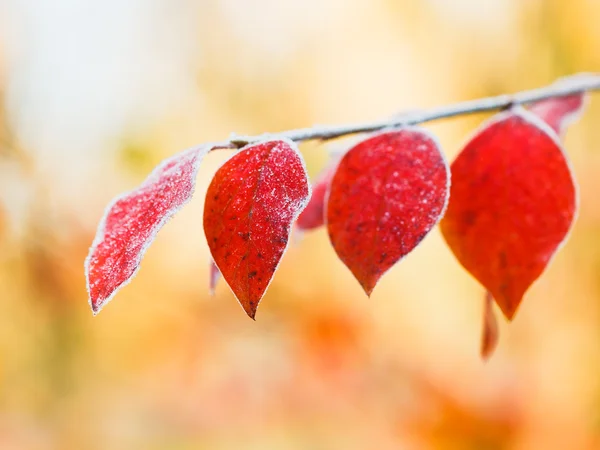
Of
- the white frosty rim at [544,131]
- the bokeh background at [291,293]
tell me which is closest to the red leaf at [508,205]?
the white frosty rim at [544,131]

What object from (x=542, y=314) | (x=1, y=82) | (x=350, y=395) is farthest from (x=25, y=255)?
(x=542, y=314)

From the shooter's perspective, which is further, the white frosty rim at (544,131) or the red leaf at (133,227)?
the white frosty rim at (544,131)

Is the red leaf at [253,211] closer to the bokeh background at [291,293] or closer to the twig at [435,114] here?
the twig at [435,114]

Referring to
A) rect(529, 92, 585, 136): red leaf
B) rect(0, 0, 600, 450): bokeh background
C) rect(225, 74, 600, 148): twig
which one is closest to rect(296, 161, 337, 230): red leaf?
rect(225, 74, 600, 148): twig

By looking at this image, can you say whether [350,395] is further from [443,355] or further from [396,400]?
[443,355]

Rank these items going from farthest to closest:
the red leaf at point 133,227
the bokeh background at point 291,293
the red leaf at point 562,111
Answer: the bokeh background at point 291,293, the red leaf at point 562,111, the red leaf at point 133,227

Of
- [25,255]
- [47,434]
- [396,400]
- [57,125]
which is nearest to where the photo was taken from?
[25,255]

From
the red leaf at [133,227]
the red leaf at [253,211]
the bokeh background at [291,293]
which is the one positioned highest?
the red leaf at [133,227]
